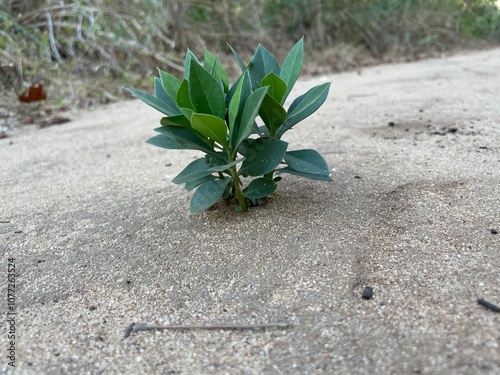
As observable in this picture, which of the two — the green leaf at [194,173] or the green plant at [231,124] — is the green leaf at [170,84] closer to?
the green plant at [231,124]

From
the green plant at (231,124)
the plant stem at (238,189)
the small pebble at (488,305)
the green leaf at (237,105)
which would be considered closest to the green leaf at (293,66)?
the green plant at (231,124)

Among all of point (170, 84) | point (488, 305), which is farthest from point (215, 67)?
point (488, 305)

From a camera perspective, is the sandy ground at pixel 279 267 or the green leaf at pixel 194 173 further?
the green leaf at pixel 194 173

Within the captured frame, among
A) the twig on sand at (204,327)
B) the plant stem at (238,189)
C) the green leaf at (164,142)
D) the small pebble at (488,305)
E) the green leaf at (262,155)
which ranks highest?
the green leaf at (164,142)

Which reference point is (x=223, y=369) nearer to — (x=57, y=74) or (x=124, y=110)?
(x=124, y=110)

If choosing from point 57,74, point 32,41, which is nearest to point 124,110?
point 57,74

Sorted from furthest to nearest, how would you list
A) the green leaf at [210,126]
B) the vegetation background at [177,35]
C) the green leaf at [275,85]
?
the vegetation background at [177,35], the green leaf at [275,85], the green leaf at [210,126]
